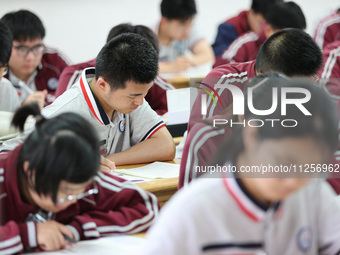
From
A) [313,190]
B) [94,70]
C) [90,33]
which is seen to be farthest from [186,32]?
[313,190]

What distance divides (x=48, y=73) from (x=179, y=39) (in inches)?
58.2

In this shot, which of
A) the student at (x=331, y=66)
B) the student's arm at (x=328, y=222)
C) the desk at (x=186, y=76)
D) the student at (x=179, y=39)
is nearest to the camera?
the student's arm at (x=328, y=222)

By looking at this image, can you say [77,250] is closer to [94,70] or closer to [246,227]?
[246,227]

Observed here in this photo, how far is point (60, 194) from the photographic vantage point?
120 centimetres

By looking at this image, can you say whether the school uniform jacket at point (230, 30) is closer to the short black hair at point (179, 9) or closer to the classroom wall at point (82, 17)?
the short black hair at point (179, 9)

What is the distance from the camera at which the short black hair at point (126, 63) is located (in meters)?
1.91

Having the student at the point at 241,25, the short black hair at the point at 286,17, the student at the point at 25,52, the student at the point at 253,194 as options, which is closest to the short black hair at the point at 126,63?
the student at the point at 253,194

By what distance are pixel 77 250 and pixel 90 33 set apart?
4.11 meters

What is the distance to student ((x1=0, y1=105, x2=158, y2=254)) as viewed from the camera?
117 centimetres

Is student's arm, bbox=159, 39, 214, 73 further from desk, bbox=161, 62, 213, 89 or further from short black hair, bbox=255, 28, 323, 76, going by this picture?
short black hair, bbox=255, 28, 323, 76

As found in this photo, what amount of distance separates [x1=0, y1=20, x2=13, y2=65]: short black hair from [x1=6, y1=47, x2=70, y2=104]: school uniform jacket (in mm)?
885

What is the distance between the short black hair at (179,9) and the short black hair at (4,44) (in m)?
2.17

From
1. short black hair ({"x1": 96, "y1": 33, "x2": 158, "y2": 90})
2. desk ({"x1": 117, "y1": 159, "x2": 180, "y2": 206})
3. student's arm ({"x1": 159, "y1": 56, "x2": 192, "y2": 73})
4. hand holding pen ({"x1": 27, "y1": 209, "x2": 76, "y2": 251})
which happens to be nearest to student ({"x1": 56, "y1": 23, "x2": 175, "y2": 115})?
short black hair ({"x1": 96, "y1": 33, "x2": 158, "y2": 90})

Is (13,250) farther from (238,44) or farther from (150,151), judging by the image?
(238,44)
